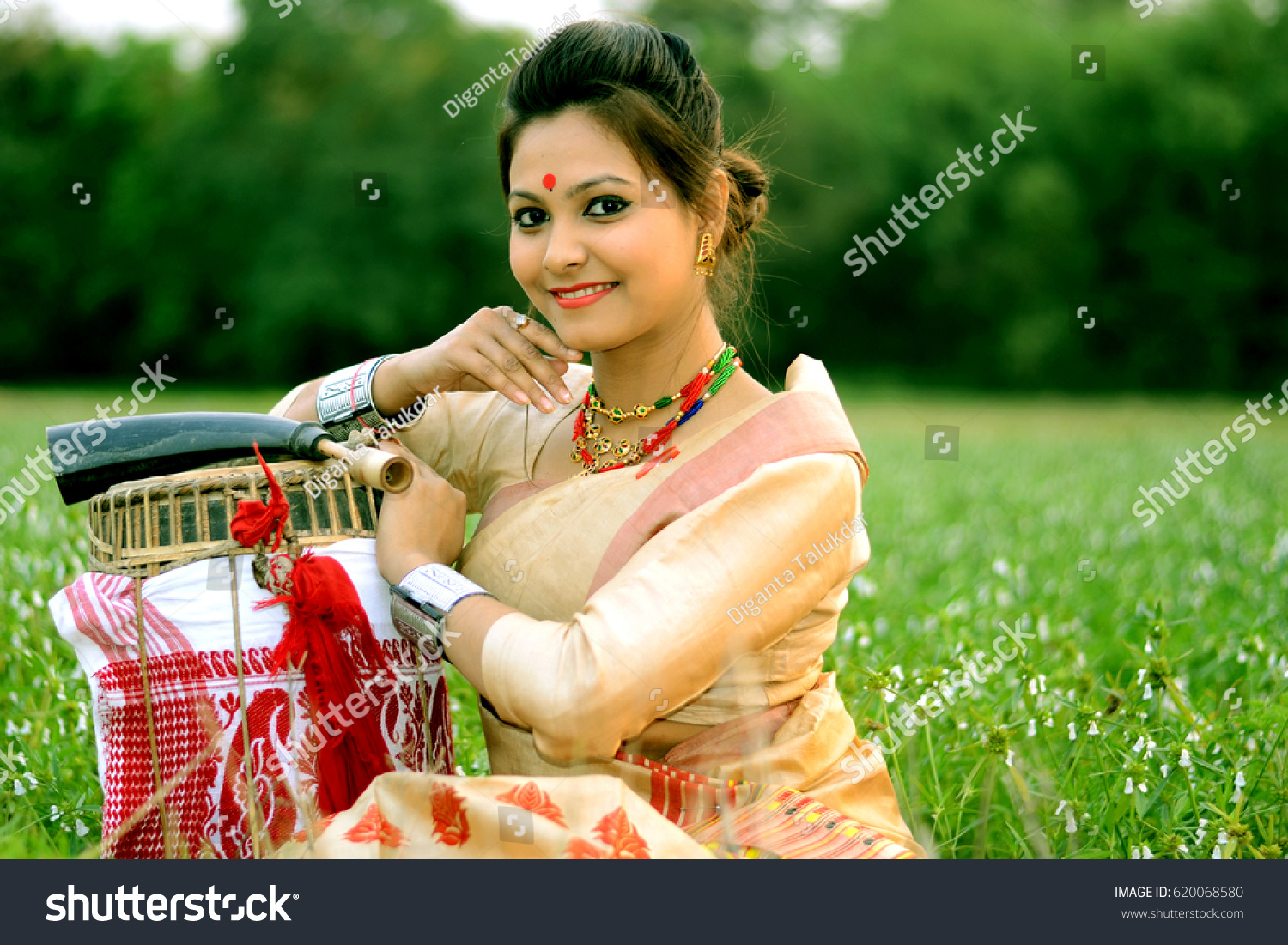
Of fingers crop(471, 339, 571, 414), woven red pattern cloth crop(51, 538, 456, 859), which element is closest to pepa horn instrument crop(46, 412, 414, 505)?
woven red pattern cloth crop(51, 538, 456, 859)

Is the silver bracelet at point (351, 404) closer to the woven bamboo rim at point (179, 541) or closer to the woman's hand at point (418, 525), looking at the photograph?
the woman's hand at point (418, 525)

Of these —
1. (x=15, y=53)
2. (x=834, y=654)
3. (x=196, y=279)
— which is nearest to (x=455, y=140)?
(x=196, y=279)

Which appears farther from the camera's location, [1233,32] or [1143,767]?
[1233,32]

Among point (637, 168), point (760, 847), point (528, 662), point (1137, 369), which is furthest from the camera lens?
point (1137, 369)

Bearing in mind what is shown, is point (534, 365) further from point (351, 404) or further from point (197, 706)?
point (197, 706)

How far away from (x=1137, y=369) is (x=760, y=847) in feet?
91.6

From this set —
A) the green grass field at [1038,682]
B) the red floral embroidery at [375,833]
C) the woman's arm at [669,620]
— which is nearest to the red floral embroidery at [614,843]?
the woman's arm at [669,620]

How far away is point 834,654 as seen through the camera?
4.03m

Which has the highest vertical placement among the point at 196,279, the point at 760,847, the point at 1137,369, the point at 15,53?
the point at 15,53

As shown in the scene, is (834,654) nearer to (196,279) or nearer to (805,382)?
(805,382)

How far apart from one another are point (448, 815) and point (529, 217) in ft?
4.40

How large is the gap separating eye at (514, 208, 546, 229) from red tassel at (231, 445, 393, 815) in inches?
31.0

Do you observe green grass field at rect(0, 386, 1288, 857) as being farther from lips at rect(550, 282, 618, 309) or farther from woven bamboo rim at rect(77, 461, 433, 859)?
lips at rect(550, 282, 618, 309)

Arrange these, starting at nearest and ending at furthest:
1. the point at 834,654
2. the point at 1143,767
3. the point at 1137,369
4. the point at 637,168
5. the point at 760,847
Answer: the point at 760,847, the point at 637,168, the point at 1143,767, the point at 834,654, the point at 1137,369
